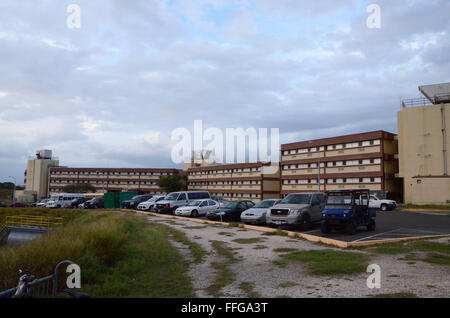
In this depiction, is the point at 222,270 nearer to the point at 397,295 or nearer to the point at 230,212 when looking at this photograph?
the point at 397,295

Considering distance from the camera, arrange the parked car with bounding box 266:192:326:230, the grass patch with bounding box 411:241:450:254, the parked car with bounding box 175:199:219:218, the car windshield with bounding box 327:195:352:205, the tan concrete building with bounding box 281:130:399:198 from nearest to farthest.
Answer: the grass patch with bounding box 411:241:450:254 → the car windshield with bounding box 327:195:352:205 → the parked car with bounding box 266:192:326:230 → the parked car with bounding box 175:199:219:218 → the tan concrete building with bounding box 281:130:399:198

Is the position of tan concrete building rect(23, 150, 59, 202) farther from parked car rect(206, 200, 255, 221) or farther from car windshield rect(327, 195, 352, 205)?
car windshield rect(327, 195, 352, 205)

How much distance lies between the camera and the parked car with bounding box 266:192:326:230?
16.3 metres

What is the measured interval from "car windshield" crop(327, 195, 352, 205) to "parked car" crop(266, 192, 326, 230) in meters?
1.08

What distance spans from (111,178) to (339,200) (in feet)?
290

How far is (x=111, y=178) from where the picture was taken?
95312 mm

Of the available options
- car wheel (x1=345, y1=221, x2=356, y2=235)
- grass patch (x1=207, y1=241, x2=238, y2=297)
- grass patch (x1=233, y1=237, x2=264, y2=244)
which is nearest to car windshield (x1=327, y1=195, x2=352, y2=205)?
car wheel (x1=345, y1=221, x2=356, y2=235)

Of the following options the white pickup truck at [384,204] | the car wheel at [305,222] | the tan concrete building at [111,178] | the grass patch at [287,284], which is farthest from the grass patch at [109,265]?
the tan concrete building at [111,178]

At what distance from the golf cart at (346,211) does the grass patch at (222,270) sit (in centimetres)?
481

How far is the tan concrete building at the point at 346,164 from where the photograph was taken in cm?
4753

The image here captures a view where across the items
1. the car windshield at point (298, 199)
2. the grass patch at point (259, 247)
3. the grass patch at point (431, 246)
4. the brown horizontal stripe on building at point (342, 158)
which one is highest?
the brown horizontal stripe on building at point (342, 158)

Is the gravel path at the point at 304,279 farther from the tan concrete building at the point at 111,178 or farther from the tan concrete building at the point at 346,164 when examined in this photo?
the tan concrete building at the point at 111,178

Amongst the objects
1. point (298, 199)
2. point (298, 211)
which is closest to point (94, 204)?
point (298, 199)
